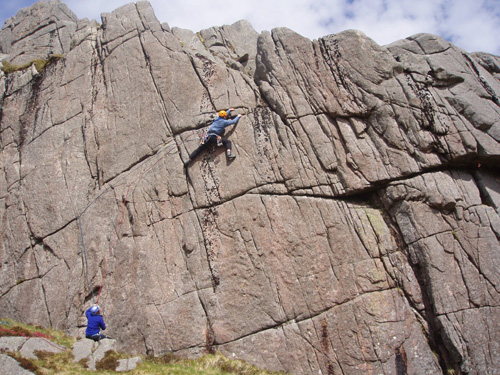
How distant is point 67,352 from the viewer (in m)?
17.8

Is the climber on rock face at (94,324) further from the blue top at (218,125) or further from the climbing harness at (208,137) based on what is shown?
the blue top at (218,125)

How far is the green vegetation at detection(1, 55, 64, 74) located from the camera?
2867 cm

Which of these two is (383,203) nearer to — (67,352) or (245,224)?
(245,224)

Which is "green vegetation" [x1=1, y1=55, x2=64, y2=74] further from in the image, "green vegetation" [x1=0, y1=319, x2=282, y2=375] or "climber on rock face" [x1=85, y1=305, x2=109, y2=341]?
"climber on rock face" [x1=85, y1=305, x2=109, y2=341]

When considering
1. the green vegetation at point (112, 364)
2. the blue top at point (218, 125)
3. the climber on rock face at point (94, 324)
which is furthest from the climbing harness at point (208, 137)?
the green vegetation at point (112, 364)

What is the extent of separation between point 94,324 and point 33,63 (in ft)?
69.8

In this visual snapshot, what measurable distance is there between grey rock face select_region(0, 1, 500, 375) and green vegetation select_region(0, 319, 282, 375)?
703mm

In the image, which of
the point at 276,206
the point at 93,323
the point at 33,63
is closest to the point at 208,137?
the point at 276,206

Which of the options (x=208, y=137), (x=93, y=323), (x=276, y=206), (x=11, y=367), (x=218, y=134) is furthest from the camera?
(x=218, y=134)

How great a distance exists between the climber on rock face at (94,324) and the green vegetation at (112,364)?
43.3 inches

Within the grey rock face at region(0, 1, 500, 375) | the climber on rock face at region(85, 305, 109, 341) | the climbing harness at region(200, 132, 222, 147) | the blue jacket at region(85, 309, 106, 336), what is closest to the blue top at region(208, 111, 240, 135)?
the climbing harness at region(200, 132, 222, 147)

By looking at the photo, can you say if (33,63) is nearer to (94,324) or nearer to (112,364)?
(94,324)

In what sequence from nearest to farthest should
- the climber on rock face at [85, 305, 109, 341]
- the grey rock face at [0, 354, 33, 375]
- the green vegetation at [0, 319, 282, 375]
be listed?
the grey rock face at [0, 354, 33, 375] → the green vegetation at [0, 319, 282, 375] → the climber on rock face at [85, 305, 109, 341]

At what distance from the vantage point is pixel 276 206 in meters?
21.3
